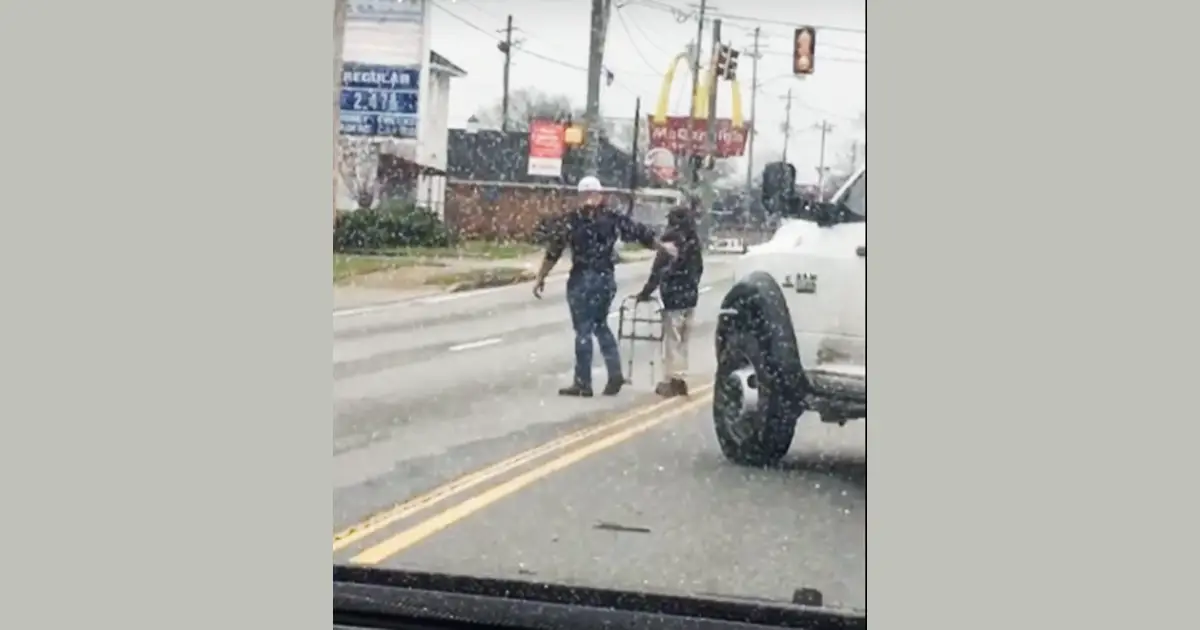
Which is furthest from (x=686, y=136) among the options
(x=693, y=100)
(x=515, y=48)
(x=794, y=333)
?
(x=794, y=333)

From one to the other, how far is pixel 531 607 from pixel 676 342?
112 cm

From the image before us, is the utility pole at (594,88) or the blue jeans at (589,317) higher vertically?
the utility pole at (594,88)

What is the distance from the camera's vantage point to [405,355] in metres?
6.09

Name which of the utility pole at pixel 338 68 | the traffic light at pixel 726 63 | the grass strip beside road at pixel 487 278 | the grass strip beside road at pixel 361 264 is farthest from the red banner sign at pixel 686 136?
the utility pole at pixel 338 68

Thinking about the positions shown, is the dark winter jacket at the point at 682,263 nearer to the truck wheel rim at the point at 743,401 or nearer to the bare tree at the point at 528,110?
the truck wheel rim at the point at 743,401

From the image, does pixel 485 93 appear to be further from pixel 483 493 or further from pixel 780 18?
pixel 483 493

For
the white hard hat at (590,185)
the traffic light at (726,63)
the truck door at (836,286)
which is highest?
the traffic light at (726,63)

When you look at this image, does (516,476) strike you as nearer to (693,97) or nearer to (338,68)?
(693,97)

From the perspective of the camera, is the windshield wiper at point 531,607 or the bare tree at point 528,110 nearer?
the windshield wiper at point 531,607

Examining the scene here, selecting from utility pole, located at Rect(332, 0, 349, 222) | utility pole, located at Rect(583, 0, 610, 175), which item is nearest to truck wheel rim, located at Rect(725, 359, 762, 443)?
utility pole, located at Rect(583, 0, 610, 175)

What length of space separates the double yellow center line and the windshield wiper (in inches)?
7.6

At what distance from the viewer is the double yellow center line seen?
5.94 metres

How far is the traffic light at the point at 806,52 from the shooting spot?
221 inches

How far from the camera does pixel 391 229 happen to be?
6023mm
